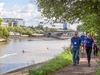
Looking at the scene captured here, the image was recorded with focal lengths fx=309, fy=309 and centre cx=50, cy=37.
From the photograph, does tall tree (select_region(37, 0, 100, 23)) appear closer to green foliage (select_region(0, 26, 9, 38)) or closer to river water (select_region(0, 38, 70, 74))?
river water (select_region(0, 38, 70, 74))

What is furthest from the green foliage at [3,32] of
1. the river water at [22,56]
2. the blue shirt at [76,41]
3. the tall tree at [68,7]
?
the tall tree at [68,7]

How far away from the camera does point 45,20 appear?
→ 13.2 meters

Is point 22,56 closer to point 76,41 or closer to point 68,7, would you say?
point 76,41

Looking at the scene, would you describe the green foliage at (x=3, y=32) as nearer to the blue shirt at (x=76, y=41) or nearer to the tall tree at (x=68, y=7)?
the blue shirt at (x=76, y=41)

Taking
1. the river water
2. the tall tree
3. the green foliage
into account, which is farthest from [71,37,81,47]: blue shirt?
the green foliage

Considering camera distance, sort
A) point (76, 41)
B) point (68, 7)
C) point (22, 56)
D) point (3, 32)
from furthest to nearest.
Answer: point (3, 32) < point (22, 56) < point (76, 41) < point (68, 7)

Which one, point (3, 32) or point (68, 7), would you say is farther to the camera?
point (3, 32)

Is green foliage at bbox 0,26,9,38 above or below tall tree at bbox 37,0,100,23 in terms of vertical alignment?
below

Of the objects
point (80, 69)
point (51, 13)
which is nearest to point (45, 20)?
point (51, 13)

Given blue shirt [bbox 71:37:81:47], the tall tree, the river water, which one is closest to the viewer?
the tall tree

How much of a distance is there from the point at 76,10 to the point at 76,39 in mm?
5179

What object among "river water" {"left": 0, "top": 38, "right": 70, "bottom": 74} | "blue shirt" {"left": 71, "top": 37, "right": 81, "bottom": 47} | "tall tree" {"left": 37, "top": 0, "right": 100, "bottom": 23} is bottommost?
"river water" {"left": 0, "top": 38, "right": 70, "bottom": 74}

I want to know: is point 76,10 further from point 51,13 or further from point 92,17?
point 92,17

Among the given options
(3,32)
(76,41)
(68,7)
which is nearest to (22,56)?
(76,41)
